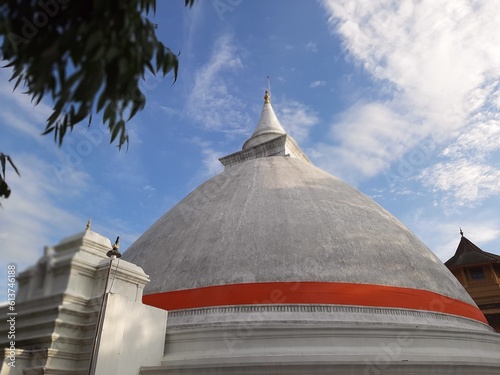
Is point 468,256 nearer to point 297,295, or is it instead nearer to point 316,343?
point 297,295

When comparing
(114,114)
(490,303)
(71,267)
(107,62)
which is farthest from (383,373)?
(490,303)

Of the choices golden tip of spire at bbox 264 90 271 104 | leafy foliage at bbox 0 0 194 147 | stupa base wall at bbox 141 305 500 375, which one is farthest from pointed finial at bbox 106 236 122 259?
golden tip of spire at bbox 264 90 271 104

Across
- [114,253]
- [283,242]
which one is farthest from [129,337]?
[283,242]

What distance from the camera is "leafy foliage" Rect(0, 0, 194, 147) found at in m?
2.07

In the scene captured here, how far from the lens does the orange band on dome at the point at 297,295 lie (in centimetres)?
838

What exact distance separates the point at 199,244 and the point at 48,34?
8.03m

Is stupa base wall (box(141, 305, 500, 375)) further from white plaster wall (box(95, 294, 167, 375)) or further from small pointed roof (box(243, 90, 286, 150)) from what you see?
small pointed roof (box(243, 90, 286, 150))

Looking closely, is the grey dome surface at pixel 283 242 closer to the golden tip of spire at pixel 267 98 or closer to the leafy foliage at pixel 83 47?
the leafy foliage at pixel 83 47

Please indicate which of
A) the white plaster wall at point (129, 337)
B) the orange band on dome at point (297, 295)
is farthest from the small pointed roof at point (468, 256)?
the white plaster wall at point (129, 337)

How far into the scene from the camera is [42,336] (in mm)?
6461

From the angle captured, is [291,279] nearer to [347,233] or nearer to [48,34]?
[347,233]

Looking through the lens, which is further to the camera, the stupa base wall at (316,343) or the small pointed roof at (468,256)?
the small pointed roof at (468,256)

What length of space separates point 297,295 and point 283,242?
1.43 m

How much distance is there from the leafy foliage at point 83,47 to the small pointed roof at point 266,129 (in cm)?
1514
